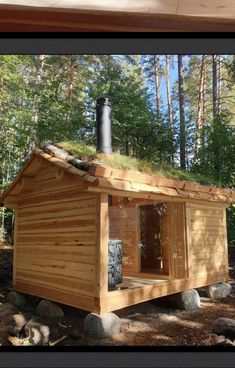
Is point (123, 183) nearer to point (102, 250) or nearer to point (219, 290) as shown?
point (102, 250)

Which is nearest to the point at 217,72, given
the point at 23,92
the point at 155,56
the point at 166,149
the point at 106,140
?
the point at 155,56

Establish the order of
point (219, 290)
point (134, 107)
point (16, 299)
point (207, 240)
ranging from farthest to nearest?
point (207, 240), point (134, 107), point (219, 290), point (16, 299)

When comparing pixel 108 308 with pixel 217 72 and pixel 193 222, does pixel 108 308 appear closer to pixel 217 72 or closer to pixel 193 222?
pixel 193 222

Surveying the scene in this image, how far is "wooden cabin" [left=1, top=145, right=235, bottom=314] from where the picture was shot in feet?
9.50

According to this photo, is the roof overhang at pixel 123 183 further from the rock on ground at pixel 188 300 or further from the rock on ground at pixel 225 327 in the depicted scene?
the rock on ground at pixel 225 327

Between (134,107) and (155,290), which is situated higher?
(134,107)

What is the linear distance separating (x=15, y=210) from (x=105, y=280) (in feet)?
3.33

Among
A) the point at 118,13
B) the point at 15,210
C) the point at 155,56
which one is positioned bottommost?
the point at 15,210

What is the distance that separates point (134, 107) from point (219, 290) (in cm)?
177

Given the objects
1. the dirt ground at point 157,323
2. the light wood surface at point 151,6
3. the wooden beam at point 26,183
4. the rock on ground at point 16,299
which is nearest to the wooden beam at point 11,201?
the wooden beam at point 26,183

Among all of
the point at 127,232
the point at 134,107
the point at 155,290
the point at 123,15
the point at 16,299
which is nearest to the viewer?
the point at 123,15

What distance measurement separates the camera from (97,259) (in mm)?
2867

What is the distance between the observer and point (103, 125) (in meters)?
3.15

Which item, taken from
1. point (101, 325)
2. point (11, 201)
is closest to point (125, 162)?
point (11, 201)
